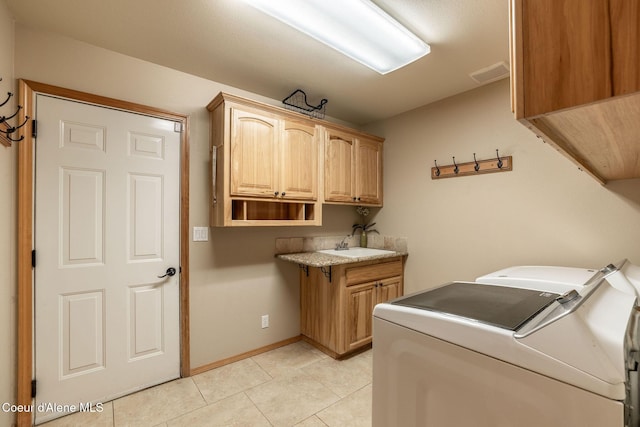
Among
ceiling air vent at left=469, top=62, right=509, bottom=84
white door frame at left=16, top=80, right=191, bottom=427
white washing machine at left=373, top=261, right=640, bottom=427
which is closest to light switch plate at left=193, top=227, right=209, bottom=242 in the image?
white door frame at left=16, top=80, right=191, bottom=427

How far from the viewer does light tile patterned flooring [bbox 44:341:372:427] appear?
71.2 inches

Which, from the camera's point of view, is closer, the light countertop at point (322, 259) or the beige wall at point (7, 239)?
the beige wall at point (7, 239)

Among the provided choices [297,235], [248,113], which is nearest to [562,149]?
[248,113]

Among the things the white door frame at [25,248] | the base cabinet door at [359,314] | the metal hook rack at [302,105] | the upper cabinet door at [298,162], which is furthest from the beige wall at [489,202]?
the white door frame at [25,248]

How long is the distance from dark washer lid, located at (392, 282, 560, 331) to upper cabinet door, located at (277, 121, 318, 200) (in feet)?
5.34

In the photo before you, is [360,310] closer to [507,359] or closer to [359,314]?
[359,314]

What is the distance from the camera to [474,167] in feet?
8.43

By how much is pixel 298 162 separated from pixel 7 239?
1.99 m

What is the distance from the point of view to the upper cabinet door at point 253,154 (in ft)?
7.35

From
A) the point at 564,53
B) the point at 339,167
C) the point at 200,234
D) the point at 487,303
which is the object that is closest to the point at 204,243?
the point at 200,234

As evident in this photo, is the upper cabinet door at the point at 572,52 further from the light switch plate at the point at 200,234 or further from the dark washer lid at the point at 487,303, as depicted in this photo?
the light switch plate at the point at 200,234

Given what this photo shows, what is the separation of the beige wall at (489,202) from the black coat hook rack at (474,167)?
49 millimetres

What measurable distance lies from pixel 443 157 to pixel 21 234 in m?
3.30

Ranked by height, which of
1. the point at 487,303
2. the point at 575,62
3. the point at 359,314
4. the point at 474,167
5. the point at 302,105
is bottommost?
the point at 359,314
